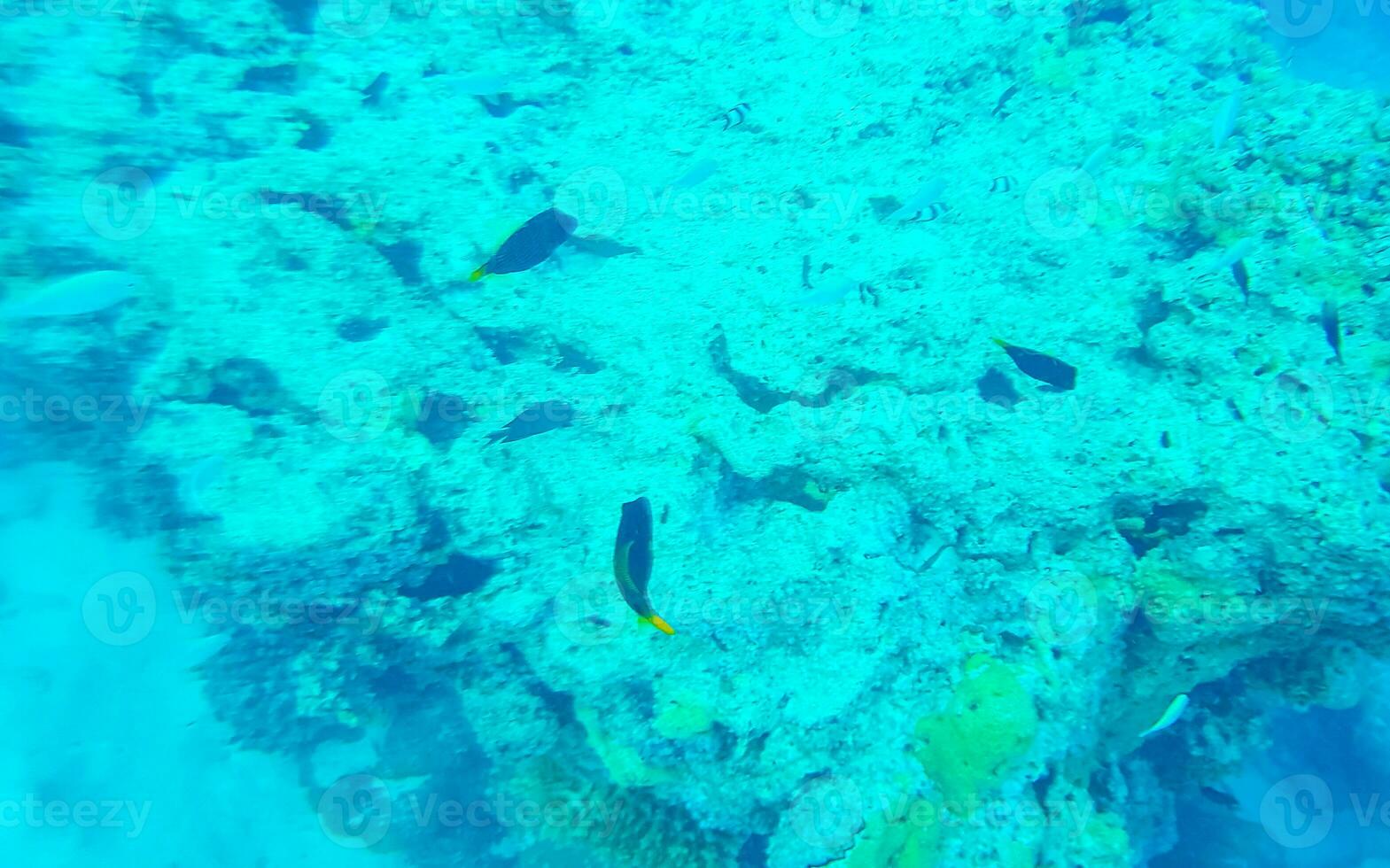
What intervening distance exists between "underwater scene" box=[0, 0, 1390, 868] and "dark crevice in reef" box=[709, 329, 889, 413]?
0.04 m

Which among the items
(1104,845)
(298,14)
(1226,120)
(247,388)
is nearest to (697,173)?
(1226,120)

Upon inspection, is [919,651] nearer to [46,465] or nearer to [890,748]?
[890,748]

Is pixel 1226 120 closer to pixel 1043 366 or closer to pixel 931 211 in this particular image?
pixel 931 211

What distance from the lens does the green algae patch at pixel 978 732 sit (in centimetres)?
309

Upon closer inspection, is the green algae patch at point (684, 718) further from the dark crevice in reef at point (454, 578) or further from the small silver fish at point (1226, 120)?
the small silver fish at point (1226, 120)

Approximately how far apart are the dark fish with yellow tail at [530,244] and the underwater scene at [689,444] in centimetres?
4

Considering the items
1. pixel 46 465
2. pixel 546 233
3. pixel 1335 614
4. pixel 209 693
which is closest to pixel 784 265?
pixel 546 233

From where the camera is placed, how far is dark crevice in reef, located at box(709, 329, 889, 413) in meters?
3.92

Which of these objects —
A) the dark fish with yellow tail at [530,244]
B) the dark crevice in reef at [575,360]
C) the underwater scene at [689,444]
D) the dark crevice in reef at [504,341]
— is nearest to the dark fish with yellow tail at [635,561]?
the underwater scene at [689,444]

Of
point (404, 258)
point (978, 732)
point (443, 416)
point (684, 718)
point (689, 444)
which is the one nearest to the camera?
point (978, 732)

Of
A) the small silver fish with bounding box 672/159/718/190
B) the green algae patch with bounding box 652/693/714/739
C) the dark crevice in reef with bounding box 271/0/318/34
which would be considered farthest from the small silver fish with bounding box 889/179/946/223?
the dark crevice in reef with bounding box 271/0/318/34

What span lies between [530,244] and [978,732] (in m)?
3.36

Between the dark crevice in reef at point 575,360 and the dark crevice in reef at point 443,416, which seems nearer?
the dark crevice in reef at point 443,416

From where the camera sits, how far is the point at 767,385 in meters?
4.04
